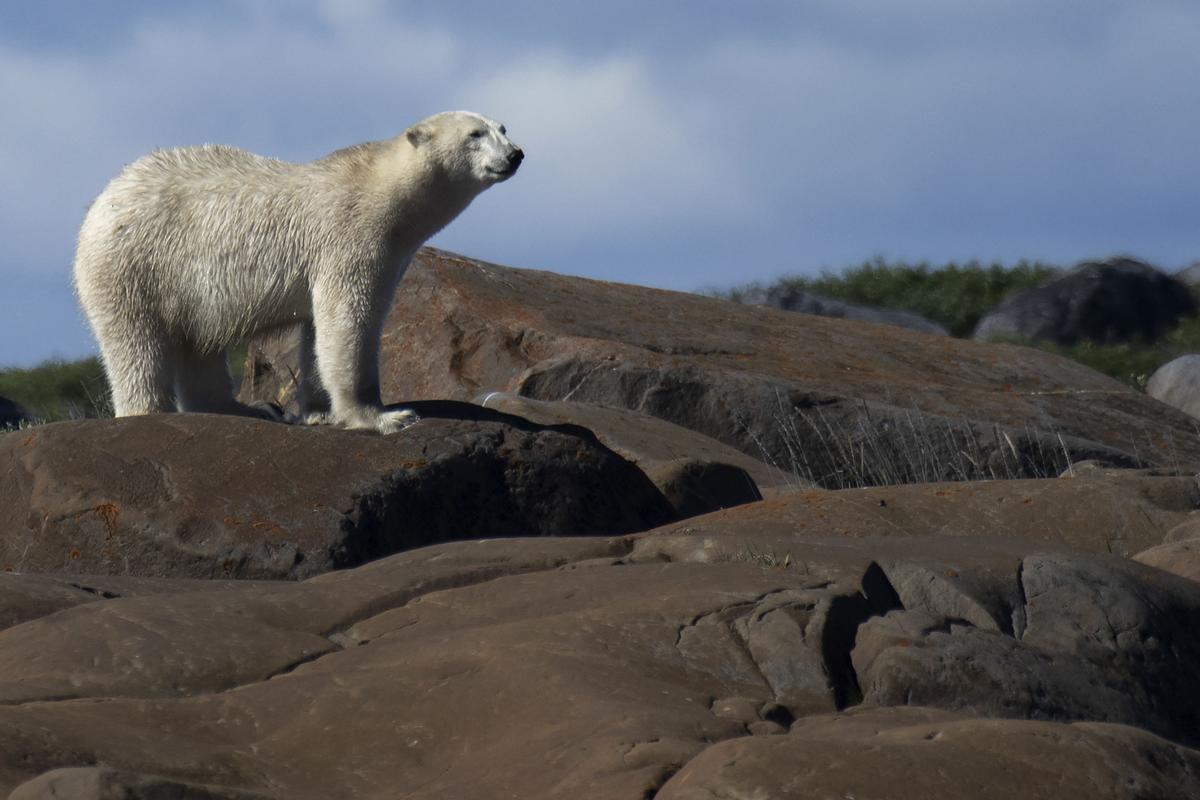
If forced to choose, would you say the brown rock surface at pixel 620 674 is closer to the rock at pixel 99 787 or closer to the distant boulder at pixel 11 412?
the rock at pixel 99 787

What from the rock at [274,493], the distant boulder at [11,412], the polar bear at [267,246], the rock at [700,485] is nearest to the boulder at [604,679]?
the rock at [274,493]

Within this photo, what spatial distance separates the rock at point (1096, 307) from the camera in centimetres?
2995

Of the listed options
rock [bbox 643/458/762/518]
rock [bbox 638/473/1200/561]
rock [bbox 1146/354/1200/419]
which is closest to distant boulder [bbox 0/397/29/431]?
rock [bbox 643/458/762/518]

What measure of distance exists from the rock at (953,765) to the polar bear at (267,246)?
4974 mm

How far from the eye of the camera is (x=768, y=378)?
41.4 feet

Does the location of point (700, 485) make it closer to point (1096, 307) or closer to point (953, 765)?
point (953, 765)

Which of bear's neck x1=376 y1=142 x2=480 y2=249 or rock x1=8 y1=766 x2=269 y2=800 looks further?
bear's neck x1=376 y1=142 x2=480 y2=249

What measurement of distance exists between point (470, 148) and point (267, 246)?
1272mm

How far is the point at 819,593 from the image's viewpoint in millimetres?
5570

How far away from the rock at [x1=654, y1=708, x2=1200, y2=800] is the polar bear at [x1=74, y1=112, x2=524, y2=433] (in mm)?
4974

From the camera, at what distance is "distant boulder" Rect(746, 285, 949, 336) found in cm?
2870

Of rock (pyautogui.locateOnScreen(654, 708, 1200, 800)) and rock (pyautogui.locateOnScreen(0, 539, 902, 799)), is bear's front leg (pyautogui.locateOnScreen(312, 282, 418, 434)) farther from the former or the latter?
rock (pyautogui.locateOnScreen(654, 708, 1200, 800))

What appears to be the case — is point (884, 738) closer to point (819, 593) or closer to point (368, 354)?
point (819, 593)

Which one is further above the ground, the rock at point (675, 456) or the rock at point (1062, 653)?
the rock at point (675, 456)
